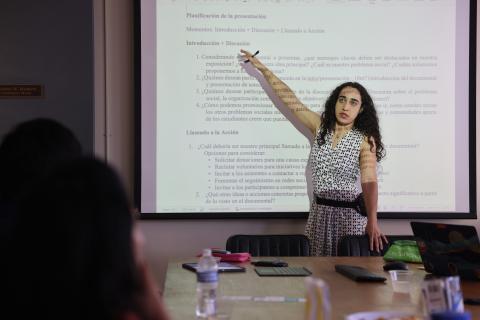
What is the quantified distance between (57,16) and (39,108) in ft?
2.14

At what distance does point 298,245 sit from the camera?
4.23 meters

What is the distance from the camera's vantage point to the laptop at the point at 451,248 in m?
2.93

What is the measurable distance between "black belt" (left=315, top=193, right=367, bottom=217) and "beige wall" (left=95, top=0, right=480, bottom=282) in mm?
646

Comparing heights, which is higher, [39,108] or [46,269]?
[39,108]

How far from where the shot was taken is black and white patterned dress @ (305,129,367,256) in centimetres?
463

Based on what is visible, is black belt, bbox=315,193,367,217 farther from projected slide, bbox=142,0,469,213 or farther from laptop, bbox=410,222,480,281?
laptop, bbox=410,222,480,281

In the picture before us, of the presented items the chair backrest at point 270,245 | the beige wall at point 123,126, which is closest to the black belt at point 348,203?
the chair backrest at point 270,245

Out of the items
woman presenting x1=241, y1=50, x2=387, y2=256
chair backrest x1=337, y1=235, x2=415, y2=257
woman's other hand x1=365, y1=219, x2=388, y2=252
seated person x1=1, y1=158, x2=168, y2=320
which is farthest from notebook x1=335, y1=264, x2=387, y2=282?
seated person x1=1, y1=158, x2=168, y2=320

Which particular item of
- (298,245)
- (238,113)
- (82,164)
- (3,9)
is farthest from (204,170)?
(82,164)

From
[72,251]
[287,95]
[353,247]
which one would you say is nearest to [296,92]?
[287,95]

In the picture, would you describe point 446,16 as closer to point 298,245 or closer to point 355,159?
point 355,159

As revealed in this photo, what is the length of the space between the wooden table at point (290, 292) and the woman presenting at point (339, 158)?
1062 millimetres

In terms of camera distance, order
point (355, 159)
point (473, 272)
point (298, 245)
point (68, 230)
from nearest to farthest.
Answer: point (68, 230), point (473, 272), point (298, 245), point (355, 159)

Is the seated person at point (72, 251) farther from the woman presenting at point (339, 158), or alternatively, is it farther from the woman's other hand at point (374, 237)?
the woman presenting at point (339, 158)
